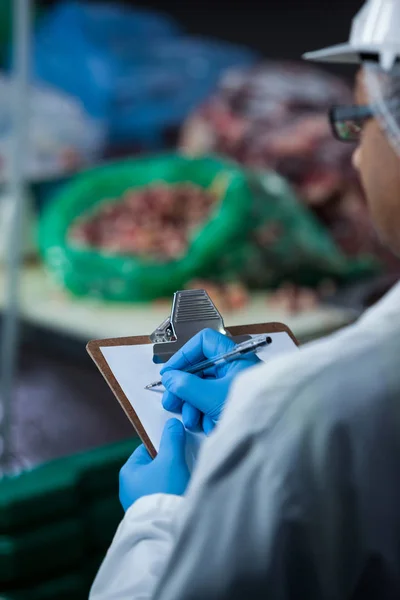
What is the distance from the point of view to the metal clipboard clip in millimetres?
721

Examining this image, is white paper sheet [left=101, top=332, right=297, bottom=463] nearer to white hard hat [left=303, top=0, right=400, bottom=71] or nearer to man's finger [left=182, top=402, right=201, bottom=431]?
man's finger [left=182, top=402, right=201, bottom=431]

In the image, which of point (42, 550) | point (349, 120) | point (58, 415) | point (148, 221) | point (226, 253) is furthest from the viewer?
point (148, 221)

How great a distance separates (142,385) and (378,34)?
1.30 ft

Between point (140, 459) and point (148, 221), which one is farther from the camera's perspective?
point (148, 221)

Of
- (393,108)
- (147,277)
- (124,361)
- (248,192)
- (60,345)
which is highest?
(393,108)

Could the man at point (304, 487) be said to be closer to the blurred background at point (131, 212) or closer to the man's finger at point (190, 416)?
the man's finger at point (190, 416)

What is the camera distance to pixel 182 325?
73cm

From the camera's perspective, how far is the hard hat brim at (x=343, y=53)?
0.67m

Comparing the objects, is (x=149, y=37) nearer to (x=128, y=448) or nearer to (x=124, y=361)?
(x=128, y=448)

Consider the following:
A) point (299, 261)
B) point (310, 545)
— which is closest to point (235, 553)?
point (310, 545)

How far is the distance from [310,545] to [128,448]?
82 cm

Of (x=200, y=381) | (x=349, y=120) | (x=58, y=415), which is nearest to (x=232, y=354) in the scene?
(x=200, y=381)

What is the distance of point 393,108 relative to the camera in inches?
25.2

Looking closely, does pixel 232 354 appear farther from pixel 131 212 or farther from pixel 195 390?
pixel 131 212
